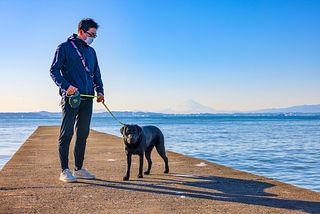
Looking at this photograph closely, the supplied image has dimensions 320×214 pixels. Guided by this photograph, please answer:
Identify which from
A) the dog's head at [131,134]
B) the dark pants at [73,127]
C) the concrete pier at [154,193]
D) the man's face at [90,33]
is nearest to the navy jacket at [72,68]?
the man's face at [90,33]

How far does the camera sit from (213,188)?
5547mm

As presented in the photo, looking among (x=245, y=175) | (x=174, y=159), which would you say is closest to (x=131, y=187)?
(x=245, y=175)

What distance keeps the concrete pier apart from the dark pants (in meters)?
0.41

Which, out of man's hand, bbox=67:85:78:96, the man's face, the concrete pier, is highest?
the man's face

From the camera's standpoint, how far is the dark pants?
600 centimetres

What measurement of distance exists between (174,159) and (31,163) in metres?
2.93

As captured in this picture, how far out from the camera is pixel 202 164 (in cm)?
809

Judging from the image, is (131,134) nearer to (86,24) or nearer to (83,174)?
(83,174)

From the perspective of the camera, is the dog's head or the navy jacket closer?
the navy jacket

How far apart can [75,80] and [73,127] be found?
68cm

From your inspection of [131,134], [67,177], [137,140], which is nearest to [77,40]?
[131,134]

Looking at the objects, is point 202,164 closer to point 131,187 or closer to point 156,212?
point 131,187

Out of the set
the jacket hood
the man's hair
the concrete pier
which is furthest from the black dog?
the man's hair

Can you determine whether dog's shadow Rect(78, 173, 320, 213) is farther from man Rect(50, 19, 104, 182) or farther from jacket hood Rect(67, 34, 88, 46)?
jacket hood Rect(67, 34, 88, 46)
